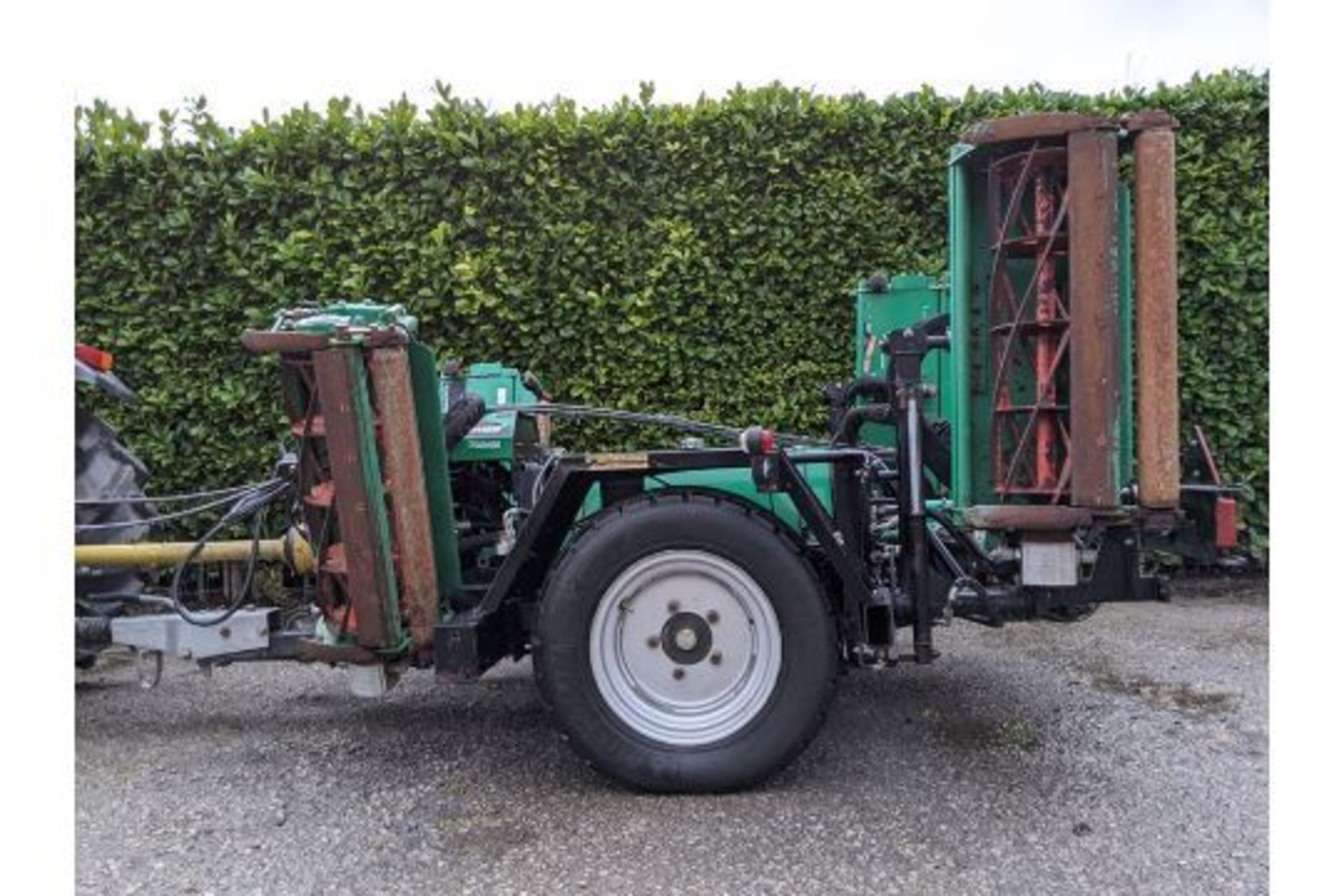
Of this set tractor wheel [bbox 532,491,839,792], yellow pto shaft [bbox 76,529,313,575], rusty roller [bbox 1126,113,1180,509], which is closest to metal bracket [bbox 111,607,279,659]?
yellow pto shaft [bbox 76,529,313,575]

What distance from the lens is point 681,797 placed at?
3107 mm

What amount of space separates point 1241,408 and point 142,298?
21.6 feet

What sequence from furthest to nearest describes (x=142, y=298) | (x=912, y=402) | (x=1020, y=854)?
(x=142, y=298) → (x=912, y=402) → (x=1020, y=854)

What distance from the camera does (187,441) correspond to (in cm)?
598

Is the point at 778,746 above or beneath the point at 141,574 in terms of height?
beneath

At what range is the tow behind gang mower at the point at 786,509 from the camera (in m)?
2.96

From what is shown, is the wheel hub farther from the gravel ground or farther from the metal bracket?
the metal bracket

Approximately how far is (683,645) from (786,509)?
580 mm

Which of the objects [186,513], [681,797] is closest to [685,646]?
[681,797]

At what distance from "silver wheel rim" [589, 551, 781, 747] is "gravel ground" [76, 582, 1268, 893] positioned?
0.88 feet

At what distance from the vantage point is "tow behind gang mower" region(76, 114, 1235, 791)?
2.96 meters

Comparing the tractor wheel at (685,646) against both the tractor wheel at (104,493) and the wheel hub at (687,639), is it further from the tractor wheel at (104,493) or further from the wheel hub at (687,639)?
the tractor wheel at (104,493)

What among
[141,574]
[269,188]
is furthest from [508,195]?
[141,574]

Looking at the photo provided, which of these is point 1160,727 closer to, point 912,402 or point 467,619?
point 912,402
